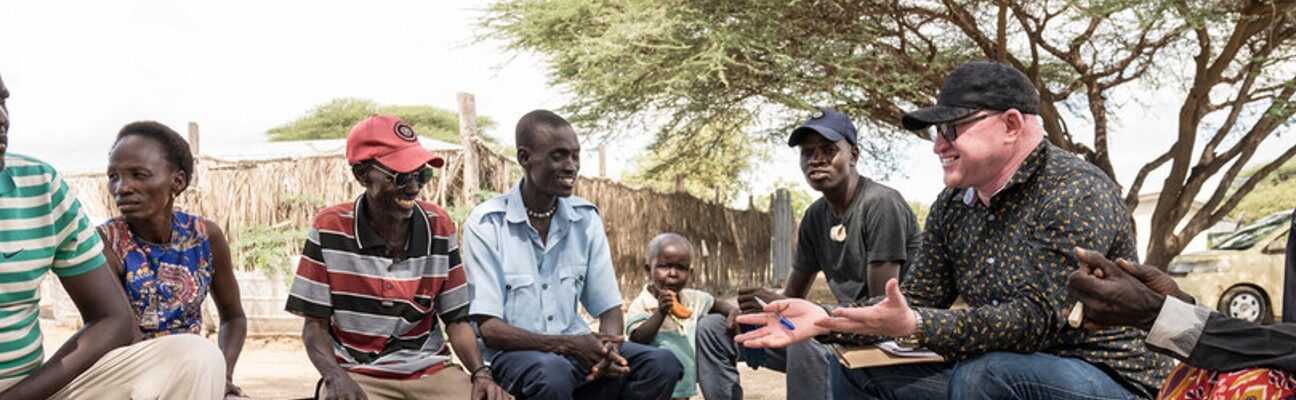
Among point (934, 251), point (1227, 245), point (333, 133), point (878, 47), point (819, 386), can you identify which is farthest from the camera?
point (333, 133)

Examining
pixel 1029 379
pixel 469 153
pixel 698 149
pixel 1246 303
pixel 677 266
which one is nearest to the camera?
pixel 1029 379

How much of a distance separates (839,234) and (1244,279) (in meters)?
9.59

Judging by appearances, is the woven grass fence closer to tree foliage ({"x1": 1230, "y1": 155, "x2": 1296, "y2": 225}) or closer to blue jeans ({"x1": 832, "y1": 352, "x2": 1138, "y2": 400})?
blue jeans ({"x1": 832, "y1": 352, "x2": 1138, "y2": 400})

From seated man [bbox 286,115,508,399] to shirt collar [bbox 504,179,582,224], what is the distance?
35 centimetres

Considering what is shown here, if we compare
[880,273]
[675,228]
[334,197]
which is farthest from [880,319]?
[675,228]

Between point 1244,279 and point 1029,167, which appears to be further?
point 1244,279

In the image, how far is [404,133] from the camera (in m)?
3.79

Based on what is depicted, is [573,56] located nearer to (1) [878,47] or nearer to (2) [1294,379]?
(1) [878,47]

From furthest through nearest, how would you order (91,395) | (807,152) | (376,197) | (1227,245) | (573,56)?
(573,56), (1227,245), (807,152), (376,197), (91,395)

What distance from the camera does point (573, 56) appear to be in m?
16.3

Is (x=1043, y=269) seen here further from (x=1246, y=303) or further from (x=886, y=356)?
(x=1246, y=303)

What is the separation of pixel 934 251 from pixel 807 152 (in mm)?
1194

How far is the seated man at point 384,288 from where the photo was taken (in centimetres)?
363

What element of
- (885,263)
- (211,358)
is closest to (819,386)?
(885,263)
